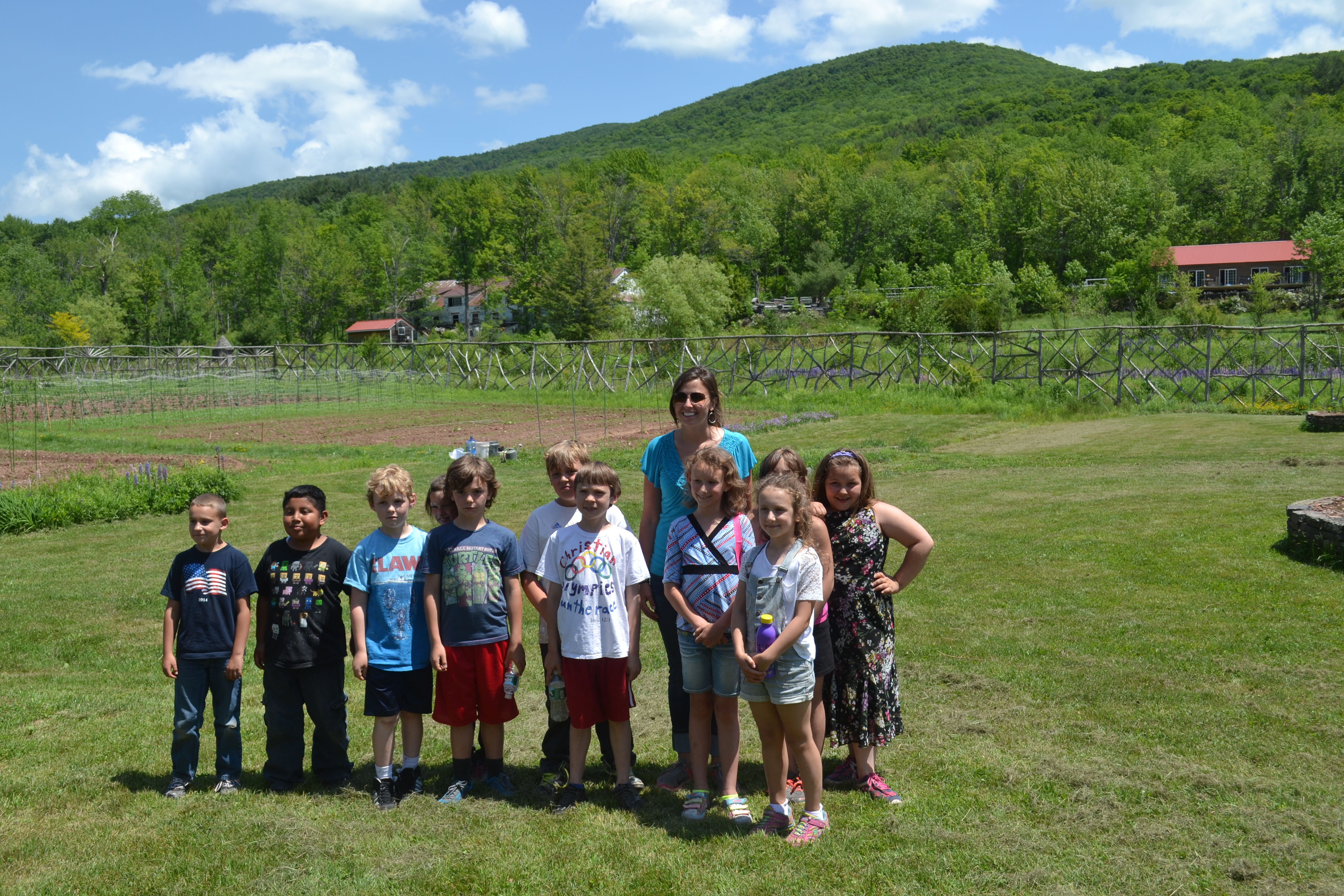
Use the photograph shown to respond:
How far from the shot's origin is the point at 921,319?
150 feet

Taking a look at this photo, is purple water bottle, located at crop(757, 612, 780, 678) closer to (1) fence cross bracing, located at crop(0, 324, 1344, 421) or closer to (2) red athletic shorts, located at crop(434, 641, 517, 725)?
(2) red athletic shorts, located at crop(434, 641, 517, 725)

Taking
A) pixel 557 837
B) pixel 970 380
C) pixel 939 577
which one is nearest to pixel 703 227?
pixel 970 380

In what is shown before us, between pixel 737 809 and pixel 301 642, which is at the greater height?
pixel 301 642

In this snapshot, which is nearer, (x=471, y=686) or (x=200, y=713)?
(x=471, y=686)

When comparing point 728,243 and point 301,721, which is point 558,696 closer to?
point 301,721

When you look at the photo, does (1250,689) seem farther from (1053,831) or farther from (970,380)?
(970,380)

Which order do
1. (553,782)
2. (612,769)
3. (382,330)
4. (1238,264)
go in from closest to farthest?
(553,782), (612,769), (1238,264), (382,330)

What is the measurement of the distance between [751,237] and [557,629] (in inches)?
3207

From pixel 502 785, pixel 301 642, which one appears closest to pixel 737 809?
pixel 502 785

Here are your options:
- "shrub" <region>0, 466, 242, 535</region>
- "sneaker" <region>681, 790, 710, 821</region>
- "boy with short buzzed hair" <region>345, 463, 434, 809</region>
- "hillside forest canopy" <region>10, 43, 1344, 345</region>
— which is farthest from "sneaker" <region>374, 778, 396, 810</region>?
"hillside forest canopy" <region>10, 43, 1344, 345</region>

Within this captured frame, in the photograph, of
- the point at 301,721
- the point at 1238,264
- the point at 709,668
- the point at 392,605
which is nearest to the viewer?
the point at 709,668

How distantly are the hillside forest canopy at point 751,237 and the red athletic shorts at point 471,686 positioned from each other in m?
43.3

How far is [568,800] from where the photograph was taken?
168 inches

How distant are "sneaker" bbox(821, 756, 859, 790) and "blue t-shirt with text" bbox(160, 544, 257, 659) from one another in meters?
2.78
